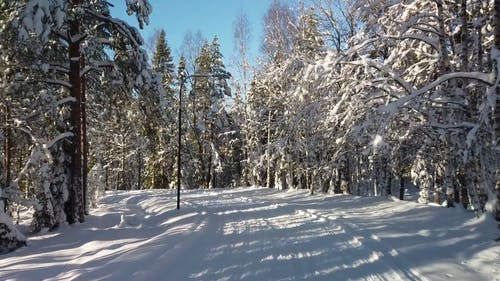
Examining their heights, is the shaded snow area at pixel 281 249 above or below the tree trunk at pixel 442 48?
below

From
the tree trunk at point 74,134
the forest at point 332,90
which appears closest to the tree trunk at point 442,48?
the forest at point 332,90

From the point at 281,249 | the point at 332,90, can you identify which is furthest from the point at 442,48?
the point at 281,249

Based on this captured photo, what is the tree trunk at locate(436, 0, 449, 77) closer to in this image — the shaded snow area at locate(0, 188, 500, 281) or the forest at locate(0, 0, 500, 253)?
the forest at locate(0, 0, 500, 253)

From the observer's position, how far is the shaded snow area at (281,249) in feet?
25.2

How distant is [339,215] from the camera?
14969 mm

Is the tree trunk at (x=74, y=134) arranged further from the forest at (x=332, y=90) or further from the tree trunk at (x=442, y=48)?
the tree trunk at (x=442, y=48)

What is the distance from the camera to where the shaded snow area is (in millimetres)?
7695

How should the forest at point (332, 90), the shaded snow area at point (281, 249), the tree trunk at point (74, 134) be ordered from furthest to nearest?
the tree trunk at point (74, 134)
the forest at point (332, 90)
the shaded snow area at point (281, 249)

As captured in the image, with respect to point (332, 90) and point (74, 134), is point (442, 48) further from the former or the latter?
point (74, 134)

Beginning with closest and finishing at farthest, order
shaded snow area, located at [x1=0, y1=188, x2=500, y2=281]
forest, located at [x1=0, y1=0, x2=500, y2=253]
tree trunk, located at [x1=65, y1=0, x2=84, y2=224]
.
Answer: shaded snow area, located at [x1=0, y1=188, x2=500, y2=281], forest, located at [x1=0, y1=0, x2=500, y2=253], tree trunk, located at [x1=65, y1=0, x2=84, y2=224]

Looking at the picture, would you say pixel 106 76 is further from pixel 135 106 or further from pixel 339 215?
pixel 339 215

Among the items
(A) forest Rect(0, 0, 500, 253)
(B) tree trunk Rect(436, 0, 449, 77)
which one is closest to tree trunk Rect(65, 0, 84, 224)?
(A) forest Rect(0, 0, 500, 253)

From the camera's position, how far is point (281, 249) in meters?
9.84

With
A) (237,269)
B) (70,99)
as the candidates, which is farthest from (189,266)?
(70,99)
